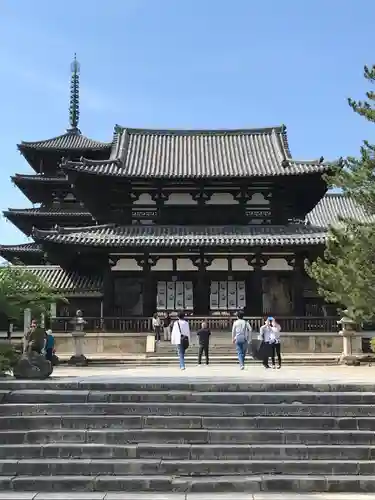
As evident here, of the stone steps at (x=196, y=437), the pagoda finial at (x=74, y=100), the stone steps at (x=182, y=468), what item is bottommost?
the stone steps at (x=182, y=468)

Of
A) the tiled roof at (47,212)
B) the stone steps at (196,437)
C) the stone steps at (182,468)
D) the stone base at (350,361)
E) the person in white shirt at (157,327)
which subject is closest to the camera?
the stone steps at (182,468)

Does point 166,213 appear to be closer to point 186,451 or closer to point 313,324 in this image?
point 313,324

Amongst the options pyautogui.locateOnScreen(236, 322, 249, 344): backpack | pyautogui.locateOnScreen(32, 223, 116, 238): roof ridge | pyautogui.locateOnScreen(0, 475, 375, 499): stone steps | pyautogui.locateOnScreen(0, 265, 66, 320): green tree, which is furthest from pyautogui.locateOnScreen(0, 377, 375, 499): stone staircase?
pyautogui.locateOnScreen(32, 223, 116, 238): roof ridge

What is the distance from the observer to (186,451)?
9555 mm

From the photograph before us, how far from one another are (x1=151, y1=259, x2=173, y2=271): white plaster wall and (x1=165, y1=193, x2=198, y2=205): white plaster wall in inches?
123

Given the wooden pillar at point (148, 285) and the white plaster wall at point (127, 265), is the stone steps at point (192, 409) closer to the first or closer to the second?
the wooden pillar at point (148, 285)

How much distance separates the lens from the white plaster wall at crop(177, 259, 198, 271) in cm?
2870

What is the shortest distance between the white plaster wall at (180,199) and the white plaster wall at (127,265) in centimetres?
362

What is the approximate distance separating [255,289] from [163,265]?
4628 millimetres

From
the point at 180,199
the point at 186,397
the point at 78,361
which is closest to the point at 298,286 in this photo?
the point at 180,199

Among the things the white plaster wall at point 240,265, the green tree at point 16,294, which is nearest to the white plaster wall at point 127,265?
the white plaster wall at point 240,265

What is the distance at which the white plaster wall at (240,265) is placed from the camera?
28.5m

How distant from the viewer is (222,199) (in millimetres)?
29844

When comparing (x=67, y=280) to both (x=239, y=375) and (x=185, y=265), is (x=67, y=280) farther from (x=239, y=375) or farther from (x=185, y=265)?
(x=239, y=375)
